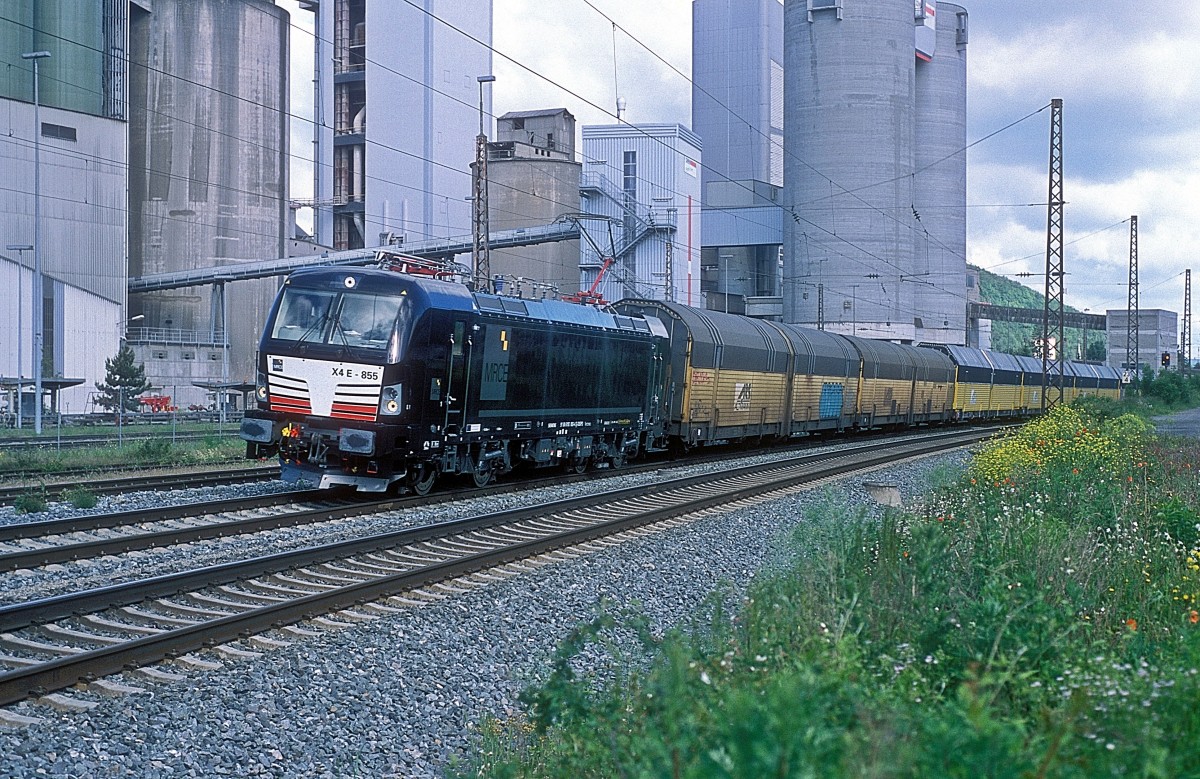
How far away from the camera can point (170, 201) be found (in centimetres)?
6575

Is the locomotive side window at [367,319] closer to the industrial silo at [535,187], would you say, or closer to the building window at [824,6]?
the industrial silo at [535,187]

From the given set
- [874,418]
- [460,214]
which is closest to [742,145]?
[460,214]

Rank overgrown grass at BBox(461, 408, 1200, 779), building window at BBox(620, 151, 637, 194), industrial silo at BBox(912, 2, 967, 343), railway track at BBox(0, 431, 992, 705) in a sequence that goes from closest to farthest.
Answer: overgrown grass at BBox(461, 408, 1200, 779) → railway track at BBox(0, 431, 992, 705) → building window at BBox(620, 151, 637, 194) → industrial silo at BBox(912, 2, 967, 343)

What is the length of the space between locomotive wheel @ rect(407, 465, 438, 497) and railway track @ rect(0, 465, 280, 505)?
3.66 metres

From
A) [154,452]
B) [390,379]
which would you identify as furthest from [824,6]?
[390,379]

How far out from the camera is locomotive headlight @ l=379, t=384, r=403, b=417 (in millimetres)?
15312

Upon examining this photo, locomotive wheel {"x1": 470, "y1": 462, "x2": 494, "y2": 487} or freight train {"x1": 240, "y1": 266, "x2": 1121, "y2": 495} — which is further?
locomotive wheel {"x1": 470, "y1": 462, "x2": 494, "y2": 487}

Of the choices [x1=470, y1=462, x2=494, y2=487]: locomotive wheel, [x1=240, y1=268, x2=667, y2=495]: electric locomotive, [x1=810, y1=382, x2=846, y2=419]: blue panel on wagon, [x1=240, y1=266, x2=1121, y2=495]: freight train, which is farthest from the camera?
[x1=810, y1=382, x2=846, y2=419]: blue panel on wagon

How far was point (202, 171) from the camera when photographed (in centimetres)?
6631

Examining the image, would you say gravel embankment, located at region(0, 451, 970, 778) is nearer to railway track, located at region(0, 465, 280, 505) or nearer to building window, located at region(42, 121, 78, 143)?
railway track, located at region(0, 465, 280, 505)

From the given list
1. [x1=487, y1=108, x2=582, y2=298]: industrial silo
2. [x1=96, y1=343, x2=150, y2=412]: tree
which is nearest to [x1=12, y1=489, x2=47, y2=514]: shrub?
[x1=96, y1=343, x2=150, y2=412]: tree

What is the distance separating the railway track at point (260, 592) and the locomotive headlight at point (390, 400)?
7.38 ft

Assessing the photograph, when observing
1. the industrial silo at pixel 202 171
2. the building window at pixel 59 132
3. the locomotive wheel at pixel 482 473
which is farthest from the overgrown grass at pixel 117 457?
the industrial silo at pixel 202 171

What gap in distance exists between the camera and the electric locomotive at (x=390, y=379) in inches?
608
